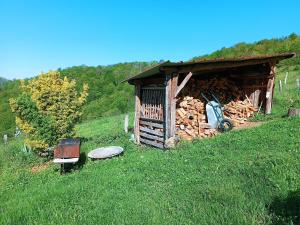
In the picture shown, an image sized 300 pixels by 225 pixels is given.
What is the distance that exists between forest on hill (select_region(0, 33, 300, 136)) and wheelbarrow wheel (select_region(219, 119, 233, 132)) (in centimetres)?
2046

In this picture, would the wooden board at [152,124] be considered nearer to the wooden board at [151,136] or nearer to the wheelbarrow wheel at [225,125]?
the wooden board at [151,136]

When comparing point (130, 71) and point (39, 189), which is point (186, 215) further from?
point (130, 71)

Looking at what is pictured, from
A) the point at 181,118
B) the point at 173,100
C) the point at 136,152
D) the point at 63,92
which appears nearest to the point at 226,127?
the point at 181,118

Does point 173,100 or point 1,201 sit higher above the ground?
point 173,100

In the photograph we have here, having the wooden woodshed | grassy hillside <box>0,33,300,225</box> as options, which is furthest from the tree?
the wooden woodshed

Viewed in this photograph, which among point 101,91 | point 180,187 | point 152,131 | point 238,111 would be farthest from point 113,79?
point 180,187

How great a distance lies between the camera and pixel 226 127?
14914 mm

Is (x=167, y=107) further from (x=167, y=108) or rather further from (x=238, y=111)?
(x=238, y=111)

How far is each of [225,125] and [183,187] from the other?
→ 725 centimetres

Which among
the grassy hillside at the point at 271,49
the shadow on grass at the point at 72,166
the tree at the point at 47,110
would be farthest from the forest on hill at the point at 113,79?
the shadow on grass at the point at 72,166

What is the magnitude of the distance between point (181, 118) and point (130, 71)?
56.8 metres

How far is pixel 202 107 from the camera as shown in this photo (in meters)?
15.2

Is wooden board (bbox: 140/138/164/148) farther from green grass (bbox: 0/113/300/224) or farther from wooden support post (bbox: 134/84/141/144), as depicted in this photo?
green grass (bbox: 0/113/300/224)

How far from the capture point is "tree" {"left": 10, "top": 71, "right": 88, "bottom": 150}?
1603 centimetres
